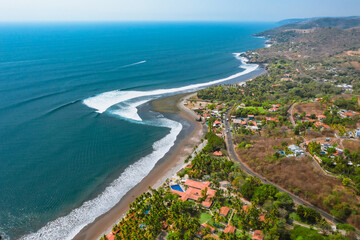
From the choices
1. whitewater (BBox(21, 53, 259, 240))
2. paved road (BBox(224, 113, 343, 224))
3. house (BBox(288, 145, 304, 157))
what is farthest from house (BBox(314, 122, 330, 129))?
whitewater (BBox(21, 53, 259, 240))

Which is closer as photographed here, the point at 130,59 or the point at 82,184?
the point at 82,184

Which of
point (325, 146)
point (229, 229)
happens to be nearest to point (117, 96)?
Answer: point (229, 229)

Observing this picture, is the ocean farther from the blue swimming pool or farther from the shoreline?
the blue swimming pool

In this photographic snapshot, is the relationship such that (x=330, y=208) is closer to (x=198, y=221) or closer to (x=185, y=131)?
(x=198, y=221)

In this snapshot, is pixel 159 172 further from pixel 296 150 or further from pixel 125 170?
pixel 296 150

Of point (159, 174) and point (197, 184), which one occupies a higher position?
point (197, 184)

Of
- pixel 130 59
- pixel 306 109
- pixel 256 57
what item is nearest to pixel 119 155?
pixel 306 109
